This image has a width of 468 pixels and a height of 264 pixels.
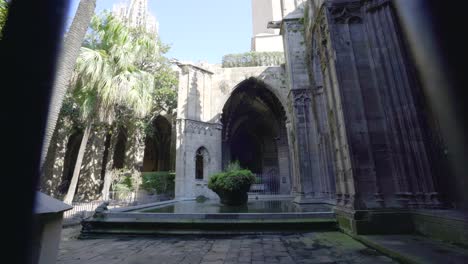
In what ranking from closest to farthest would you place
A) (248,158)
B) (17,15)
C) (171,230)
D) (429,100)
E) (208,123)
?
(17,15)
(429,100)
(171,230)
(208,123)
(248,158)

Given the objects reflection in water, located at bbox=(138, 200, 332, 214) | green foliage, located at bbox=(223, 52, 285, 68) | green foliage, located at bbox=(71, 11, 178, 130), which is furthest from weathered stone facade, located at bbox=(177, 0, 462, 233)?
green foliage, located at bbox=(223, 52, 285, 68)

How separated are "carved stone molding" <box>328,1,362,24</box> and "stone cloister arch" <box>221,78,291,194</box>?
12313mm

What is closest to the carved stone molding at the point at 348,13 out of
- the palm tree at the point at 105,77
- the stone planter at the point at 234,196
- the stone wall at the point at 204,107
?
the stone planter at the point at 234,196

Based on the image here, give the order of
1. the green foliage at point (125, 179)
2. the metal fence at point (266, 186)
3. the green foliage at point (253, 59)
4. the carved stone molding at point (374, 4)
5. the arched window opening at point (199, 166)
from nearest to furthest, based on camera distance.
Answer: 1. the carved stone molding at point (374, 4)
2. the green foliage at point (125, 179)
3. the arched window opening at point (199, 166)
4. the green foliage at point (253, 59)
5. the metal fence at point (266, 186)

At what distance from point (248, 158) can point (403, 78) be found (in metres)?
24.2

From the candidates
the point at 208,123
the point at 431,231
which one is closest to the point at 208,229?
the point at 431,231

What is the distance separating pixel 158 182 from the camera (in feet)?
52.6

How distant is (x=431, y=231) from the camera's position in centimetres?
356

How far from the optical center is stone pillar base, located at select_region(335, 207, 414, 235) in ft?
13.1

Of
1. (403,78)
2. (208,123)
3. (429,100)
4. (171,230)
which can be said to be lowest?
(171,230)

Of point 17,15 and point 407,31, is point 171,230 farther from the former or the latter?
point 407,31

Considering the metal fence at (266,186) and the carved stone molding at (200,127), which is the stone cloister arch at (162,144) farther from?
the metal fence at (266,186)

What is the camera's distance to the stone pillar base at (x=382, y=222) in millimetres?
3994

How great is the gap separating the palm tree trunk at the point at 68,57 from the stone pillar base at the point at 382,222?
5691 millimetres
